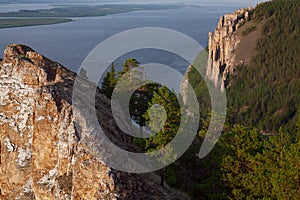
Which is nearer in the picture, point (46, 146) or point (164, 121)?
point (46, 146)

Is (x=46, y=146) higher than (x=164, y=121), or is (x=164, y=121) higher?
(x=46, y=146)

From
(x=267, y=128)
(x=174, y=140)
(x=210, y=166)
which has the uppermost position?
(x=174, y=140)

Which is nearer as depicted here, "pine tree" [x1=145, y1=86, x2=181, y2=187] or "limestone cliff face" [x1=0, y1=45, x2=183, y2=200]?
"limestone cliff face" [x1=0, y1=45, x2=183, y2=200]

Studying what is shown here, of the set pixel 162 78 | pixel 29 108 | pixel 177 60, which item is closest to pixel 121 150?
pixel 29 108

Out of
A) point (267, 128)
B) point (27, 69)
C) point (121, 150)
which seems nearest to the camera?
point (121, 150)

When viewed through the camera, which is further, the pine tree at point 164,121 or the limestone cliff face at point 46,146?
the pine tree at point 164,121

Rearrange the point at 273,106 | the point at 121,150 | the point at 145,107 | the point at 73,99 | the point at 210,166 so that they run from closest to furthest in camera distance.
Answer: the point at 121,150 < the point at 73,99 < the point at 210,166 < the point at 145,107 < the point at 273,106

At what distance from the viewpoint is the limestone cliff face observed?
15.3 meters

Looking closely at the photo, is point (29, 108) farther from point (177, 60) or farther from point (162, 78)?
point (177, 60)

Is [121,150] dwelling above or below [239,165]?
above

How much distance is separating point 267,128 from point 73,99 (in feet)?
549

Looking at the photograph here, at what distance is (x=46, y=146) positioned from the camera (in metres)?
18.3

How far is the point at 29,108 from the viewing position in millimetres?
19672

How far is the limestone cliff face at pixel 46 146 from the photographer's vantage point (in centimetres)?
1527
